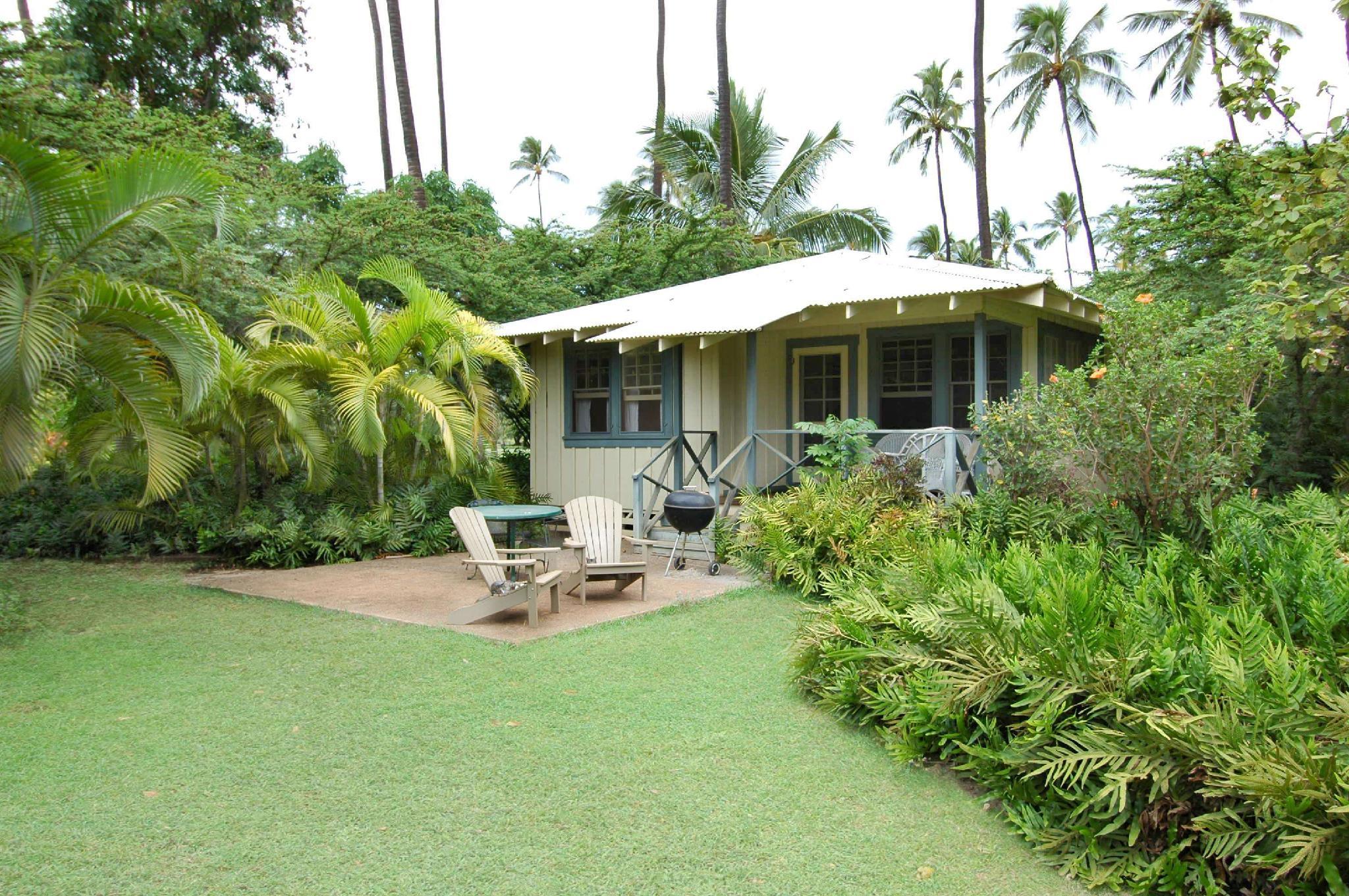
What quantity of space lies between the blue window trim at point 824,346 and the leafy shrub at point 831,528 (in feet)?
10.6

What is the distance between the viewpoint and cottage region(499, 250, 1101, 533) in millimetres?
10555

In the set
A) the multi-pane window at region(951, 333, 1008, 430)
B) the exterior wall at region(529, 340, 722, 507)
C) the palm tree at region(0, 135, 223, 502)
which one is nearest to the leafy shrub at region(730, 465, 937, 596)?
the exterior wall at region(529, 340, 722, 507)

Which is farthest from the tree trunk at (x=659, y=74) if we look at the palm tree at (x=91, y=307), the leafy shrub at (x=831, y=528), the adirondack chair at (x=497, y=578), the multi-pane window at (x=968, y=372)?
the palm tree at (x=91, y=307)

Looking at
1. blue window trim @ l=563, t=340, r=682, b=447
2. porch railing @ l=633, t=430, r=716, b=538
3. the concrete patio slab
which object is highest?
blue window trim @ l=563, t=340, r=682, b=447

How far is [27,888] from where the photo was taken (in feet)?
10.1

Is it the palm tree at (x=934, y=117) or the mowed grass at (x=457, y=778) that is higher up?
the palm tree at (x=934, y=117)

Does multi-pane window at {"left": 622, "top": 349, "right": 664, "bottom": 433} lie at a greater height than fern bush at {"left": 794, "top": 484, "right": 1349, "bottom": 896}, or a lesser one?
greater

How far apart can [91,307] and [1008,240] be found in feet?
164

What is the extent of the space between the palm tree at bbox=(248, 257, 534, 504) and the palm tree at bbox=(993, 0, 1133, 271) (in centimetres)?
2384

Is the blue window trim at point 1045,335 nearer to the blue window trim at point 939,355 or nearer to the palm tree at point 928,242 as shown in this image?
the blue window trim at point 939,355

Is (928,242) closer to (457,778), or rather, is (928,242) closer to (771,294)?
(771,294)

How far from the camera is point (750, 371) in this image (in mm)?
10125

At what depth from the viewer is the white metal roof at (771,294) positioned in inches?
375

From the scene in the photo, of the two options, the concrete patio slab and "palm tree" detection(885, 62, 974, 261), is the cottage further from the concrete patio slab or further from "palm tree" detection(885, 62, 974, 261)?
"palm tree" detection(885, 62, 974, 261)
